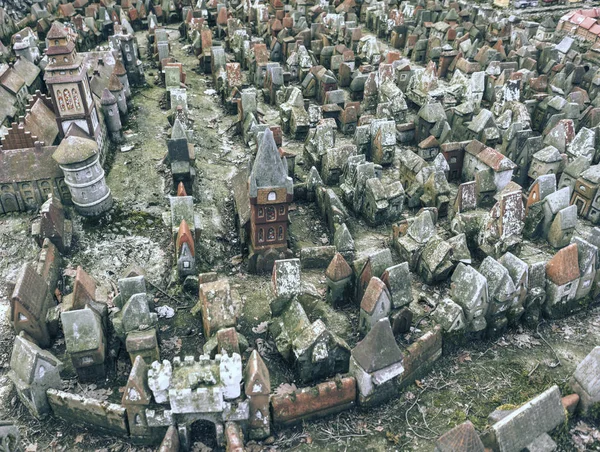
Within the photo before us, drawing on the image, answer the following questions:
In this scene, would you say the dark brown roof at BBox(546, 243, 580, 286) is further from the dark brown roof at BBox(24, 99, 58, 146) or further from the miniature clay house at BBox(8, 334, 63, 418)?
the dark brown roof at BBox(24, 99, 58, 146)

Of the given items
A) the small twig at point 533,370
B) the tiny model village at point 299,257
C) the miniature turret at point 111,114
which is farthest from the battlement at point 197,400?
the miniature turret at point 111,114

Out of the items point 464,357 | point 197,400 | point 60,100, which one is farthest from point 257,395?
point 60,100

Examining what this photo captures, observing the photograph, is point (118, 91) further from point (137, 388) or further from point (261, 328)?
point (137, 388)

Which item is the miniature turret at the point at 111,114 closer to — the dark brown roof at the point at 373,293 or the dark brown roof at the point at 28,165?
the dark brown roof at the point at 28,165

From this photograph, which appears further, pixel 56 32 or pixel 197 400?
pixel 56 32

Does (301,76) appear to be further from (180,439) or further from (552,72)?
(180,439)

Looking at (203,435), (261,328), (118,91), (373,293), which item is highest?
(373,293)

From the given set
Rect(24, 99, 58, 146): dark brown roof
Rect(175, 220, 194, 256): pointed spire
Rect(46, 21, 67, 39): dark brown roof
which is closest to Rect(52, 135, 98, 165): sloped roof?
Rect(24, 99, 58, 146): dark brown roof
